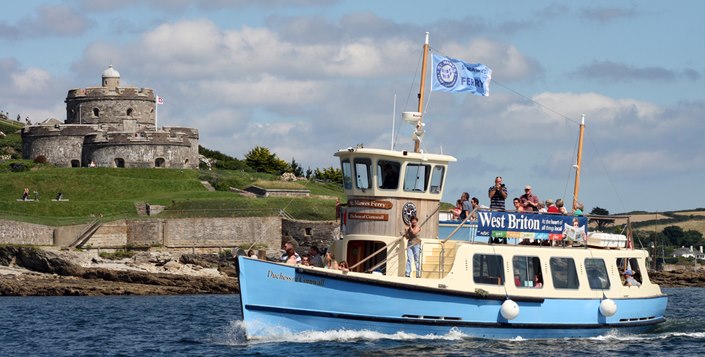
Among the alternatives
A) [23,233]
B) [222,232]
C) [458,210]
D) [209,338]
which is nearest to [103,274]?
[23,233]

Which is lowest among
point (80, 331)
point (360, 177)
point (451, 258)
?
point (80, 331)

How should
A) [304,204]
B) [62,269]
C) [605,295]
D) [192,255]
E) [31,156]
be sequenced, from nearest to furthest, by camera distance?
[605,295] < [62,269] < [192,255] < [304,204] < [31,156]

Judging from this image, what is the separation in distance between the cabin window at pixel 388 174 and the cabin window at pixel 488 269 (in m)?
2.57

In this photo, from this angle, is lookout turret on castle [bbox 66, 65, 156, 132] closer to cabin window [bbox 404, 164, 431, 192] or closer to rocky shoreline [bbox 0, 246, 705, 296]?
rocky shoreline [bbox 0, 246, 705, 296]

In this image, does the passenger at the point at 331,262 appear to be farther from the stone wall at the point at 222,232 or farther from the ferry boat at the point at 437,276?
the stone wall at the point at 222,232

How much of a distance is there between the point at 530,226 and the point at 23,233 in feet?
110

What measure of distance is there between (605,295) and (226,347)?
9488mm

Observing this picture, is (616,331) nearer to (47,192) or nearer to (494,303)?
(494,303)

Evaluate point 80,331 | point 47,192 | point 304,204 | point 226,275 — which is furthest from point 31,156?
point 80,331

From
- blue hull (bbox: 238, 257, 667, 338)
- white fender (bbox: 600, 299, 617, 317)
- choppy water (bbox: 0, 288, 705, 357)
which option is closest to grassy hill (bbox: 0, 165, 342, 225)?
choppy water (bbox: 0, 288, 705, 357)

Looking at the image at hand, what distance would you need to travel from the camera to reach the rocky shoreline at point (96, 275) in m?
50.6

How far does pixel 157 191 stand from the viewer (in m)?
71.0

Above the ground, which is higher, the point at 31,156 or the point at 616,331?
the point at 31,156

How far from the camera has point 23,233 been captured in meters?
57.4
